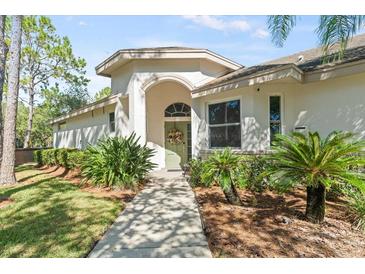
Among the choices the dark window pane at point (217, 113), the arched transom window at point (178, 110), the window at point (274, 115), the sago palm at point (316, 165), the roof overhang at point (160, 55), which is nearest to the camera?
the sago palm at point (316, 165)

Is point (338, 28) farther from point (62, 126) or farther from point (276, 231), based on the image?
point (62, 126)

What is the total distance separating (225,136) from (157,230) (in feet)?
19.5

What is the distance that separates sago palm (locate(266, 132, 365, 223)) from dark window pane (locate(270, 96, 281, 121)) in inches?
160

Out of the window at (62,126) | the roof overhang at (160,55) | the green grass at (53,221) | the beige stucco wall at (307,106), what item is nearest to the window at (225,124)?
the beige stucco wall at (307,106)

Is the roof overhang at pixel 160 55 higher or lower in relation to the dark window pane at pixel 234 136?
higher

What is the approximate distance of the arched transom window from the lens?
44.3 ft

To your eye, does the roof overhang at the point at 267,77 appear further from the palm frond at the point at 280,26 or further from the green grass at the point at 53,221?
the green grass at the point at 53,221

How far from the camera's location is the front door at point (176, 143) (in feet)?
44.4

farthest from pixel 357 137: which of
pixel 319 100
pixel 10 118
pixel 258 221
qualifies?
pixel 10 118

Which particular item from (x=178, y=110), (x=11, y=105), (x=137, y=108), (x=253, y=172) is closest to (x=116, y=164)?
(x=137, y=108)

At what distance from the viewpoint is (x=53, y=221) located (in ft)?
19.0
